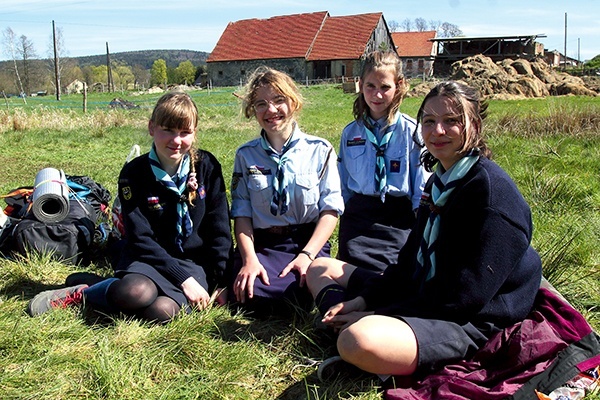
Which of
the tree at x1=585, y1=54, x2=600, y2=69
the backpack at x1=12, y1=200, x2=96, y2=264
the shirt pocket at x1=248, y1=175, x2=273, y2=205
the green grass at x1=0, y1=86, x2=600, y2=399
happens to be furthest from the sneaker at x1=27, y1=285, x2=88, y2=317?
the tree at x1=585, y1=54, x2=600, y2=69

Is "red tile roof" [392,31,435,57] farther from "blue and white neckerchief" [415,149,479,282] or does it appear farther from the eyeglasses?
"blue and white neckerchief" [415,149,479,282]

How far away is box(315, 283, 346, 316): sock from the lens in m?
2.76

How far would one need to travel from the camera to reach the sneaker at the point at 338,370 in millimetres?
2492

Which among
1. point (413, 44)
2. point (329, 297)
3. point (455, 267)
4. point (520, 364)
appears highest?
point (413, 44)

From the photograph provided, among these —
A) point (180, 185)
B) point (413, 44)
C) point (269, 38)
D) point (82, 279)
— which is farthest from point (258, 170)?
point (413, 44)

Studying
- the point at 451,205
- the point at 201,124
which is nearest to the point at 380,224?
the point at 451,205

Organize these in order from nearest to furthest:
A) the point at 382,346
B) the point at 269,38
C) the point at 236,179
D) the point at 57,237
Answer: the point at 382,346
the point at 236,179
the point at 57,237
the point at 269,38

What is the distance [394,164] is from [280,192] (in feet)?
2.64

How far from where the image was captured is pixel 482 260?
2223 millimetres

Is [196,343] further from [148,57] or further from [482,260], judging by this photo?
[148,57]

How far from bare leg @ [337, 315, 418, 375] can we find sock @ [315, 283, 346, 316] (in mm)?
451

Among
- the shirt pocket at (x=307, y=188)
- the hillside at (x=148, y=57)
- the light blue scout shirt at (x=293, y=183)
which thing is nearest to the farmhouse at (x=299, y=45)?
the light blue scout shirt at (x=293, y=183)

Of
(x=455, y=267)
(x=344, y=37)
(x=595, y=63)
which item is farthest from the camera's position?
(x=595, y=63)

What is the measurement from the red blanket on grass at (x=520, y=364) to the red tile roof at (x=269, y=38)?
4815 cm
